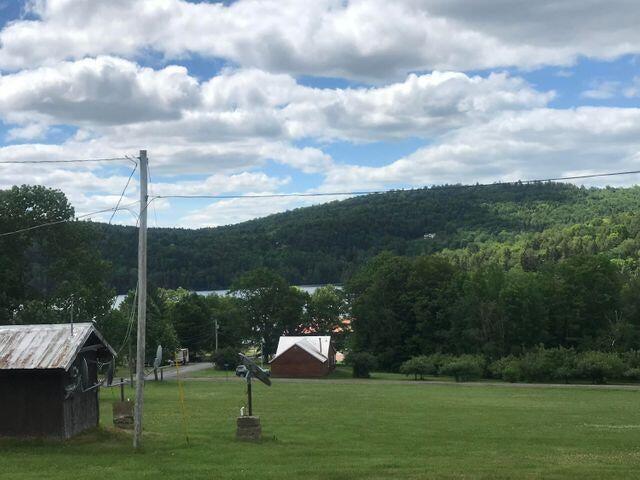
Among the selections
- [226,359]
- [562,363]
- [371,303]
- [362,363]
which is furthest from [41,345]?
[371,303]

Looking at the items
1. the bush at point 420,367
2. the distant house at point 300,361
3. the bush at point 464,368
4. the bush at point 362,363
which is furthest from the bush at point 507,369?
the distant house at point 300,361

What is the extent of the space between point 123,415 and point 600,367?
178ft

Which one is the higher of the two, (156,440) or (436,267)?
(436,267)

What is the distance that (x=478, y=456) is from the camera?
2042 cm

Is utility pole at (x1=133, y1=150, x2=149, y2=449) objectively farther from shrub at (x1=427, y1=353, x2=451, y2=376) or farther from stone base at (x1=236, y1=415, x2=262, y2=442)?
shrub at (x1=427, y1=353, x2=451, y2=376)

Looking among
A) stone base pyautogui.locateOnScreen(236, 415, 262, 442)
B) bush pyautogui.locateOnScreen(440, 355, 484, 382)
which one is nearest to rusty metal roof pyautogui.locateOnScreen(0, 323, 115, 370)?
stone base pyautogui.locateOnScreen(236, 415, 262, 442)

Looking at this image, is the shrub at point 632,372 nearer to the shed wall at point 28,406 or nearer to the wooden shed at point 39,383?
the wooden shed at point 39,383

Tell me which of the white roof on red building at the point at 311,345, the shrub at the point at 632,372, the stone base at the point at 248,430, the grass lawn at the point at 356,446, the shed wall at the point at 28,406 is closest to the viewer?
the grass lawn at the point at 356,446

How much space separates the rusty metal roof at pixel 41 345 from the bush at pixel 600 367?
5610 cm

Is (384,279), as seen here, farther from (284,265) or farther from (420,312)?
(284,265)

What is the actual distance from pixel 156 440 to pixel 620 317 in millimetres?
73002

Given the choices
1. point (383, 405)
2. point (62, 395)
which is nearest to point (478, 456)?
point (62, 395)

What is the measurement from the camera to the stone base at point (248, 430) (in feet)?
75.2

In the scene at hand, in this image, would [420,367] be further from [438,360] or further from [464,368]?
[464,368]
